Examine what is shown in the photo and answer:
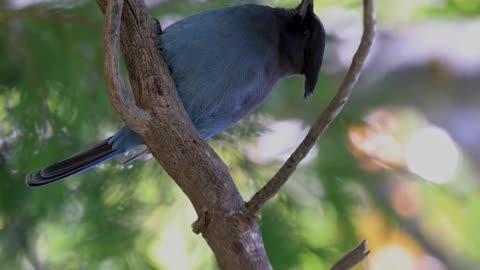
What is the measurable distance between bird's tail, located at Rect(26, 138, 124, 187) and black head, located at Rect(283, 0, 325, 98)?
45 centimetres

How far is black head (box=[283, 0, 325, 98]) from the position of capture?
1.61 m

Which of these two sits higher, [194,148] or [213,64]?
[194,148]

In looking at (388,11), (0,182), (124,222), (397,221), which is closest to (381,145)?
(397,221)

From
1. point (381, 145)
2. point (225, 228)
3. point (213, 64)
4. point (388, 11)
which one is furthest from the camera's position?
point (388, 11)

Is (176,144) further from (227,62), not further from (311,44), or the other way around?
(311,44)

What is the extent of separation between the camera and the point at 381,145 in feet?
6.85

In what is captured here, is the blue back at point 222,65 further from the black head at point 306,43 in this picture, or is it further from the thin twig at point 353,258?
the thin twig at point 353,258

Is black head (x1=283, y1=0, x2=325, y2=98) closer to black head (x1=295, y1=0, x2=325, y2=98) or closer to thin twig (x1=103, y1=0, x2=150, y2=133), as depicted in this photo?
black head (x1=295, y1=0, x2=325, y2=98)

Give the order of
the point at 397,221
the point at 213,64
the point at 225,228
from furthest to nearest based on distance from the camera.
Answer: the point at 397,221 < the point at 213,64 < the point at 225,228

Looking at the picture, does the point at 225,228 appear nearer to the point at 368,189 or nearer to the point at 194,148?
the point at 194,148

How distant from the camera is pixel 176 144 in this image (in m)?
1.17

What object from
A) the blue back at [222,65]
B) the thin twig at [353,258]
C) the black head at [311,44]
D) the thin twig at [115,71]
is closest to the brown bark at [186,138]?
the thin twig at [115,71]

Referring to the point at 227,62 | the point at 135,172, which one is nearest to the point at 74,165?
the point at 135,172

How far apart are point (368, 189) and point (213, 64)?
502 mm
